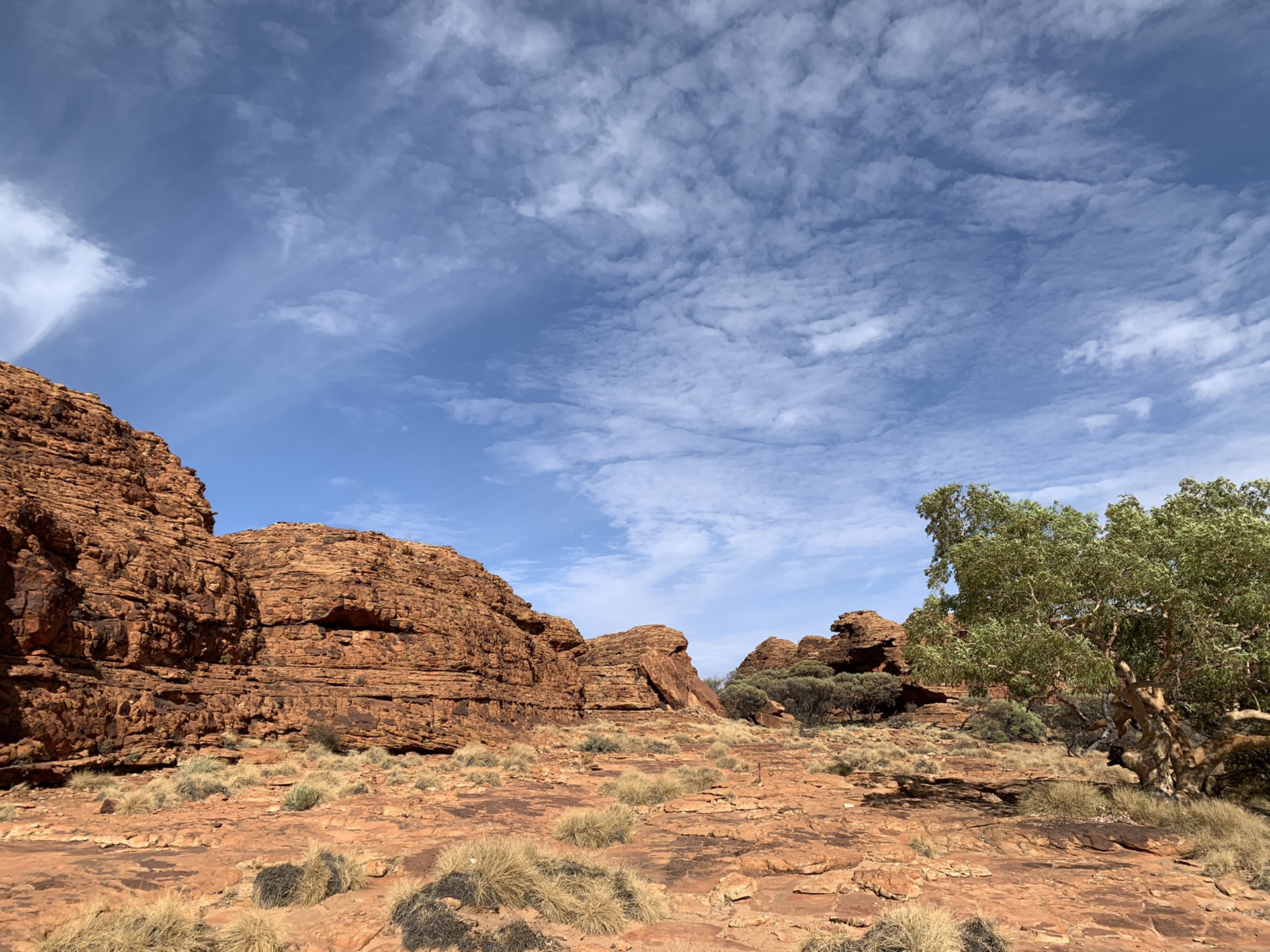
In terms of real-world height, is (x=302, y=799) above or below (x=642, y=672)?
below

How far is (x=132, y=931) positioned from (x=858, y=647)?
59.9 metres

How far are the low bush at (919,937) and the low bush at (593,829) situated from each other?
572cm

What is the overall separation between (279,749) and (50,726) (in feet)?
20.1

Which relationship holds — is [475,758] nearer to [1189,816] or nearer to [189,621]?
[189,621]

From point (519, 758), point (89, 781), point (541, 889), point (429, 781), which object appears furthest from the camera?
point (519, 758)

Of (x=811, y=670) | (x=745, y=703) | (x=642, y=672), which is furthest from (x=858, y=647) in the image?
A: (x=642, y=672)

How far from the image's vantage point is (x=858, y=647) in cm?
6025

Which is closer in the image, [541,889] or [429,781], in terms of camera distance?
[541,889]

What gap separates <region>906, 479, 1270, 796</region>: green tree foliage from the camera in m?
12.7

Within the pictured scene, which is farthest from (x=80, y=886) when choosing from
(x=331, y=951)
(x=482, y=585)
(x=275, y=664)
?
(x=482, y=585)

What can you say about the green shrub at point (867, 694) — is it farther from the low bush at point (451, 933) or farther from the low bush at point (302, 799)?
the low bush at point (451, 933)

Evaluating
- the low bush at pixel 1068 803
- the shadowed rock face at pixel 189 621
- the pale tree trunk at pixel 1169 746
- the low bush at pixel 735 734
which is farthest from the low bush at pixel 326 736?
the pale tree trunk at pixel 1169 746

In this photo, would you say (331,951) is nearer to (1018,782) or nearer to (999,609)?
(999,609)

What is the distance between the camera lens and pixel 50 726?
53.8 ft
